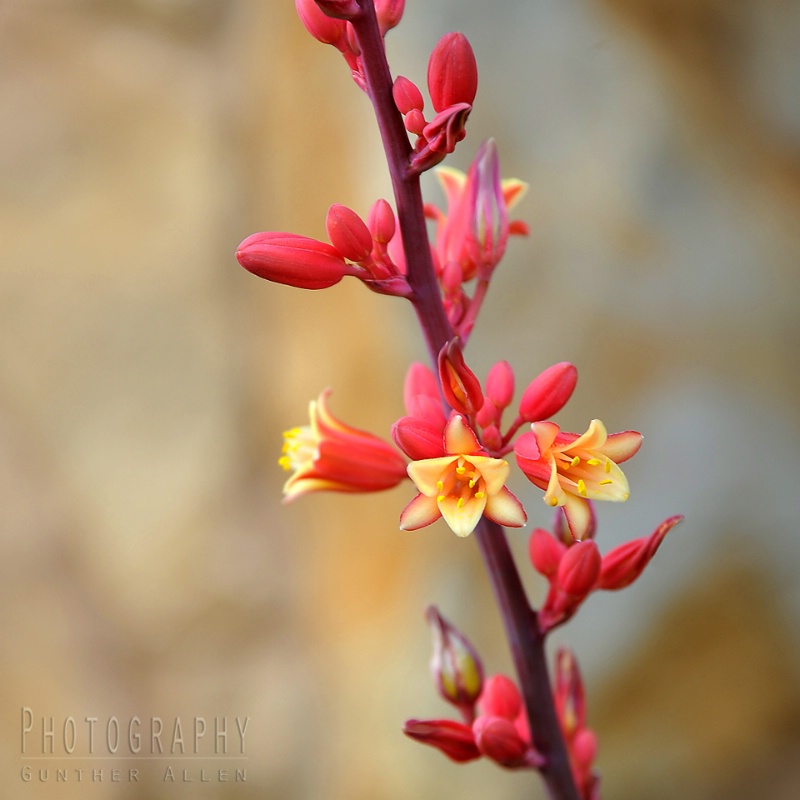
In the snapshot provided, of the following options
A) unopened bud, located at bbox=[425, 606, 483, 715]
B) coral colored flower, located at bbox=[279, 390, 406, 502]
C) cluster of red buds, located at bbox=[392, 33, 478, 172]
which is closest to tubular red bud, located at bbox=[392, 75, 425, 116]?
cluster of red buds, located at bbox=[392, 33, 478, 172]

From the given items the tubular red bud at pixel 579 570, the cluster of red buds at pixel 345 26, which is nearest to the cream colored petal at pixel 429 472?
the tubular red bud at pixel 579 570

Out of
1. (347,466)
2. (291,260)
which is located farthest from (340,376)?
(291,260)

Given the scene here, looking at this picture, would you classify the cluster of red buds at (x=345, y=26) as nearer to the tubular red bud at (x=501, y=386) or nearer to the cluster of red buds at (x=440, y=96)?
the cluster of red buds at (x=440, y=96)

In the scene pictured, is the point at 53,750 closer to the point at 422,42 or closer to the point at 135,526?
the point at 135,526

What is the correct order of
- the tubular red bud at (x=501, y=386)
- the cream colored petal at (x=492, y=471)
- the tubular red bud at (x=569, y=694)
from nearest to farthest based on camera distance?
1. the cream colored petal at (x=492, y=471)
2. the tubular red bud at (x=501, y=386)
3. the tubular red bud at (x=569, y=694)

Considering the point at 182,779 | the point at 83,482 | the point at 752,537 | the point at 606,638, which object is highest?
the point at 83,482

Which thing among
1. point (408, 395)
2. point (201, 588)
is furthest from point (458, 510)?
point (201, 588)

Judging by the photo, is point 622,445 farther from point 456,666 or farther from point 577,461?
point 456,666
